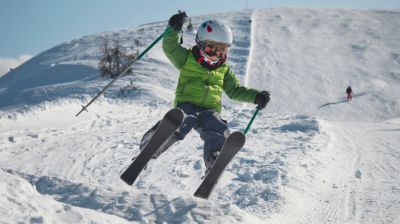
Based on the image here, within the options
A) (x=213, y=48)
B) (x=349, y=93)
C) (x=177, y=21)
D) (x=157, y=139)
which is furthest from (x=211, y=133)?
Result: (x=349, y=93)

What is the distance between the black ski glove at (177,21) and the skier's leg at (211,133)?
1.08 m

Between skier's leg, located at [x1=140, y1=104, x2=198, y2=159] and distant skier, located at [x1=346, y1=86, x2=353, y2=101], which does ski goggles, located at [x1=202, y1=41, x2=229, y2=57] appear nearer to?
skier's leg, located at [x1=140, y1=104, x2=198, y2=159]

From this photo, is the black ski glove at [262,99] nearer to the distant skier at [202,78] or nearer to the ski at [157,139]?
the distant skier at [202,78]

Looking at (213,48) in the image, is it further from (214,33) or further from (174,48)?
(174,48)

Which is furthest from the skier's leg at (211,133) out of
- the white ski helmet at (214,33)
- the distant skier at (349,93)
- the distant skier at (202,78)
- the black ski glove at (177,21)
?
the distant skier at (349,93)

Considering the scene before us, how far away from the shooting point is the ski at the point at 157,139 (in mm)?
5047

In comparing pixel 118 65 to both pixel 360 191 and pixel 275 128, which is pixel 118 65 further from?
pixel 360 191

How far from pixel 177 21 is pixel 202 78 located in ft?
2.43

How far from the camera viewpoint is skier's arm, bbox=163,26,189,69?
5547 millimetres

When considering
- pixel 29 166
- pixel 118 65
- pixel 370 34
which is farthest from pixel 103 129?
pixel 370 34

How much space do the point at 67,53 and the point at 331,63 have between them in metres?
19.0

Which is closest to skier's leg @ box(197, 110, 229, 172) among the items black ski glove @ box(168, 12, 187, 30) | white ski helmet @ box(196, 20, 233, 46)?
white ski helmet @ box(196, 20, 233, 46)

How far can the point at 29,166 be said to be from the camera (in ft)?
27.1

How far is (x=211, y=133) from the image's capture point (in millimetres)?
5398
